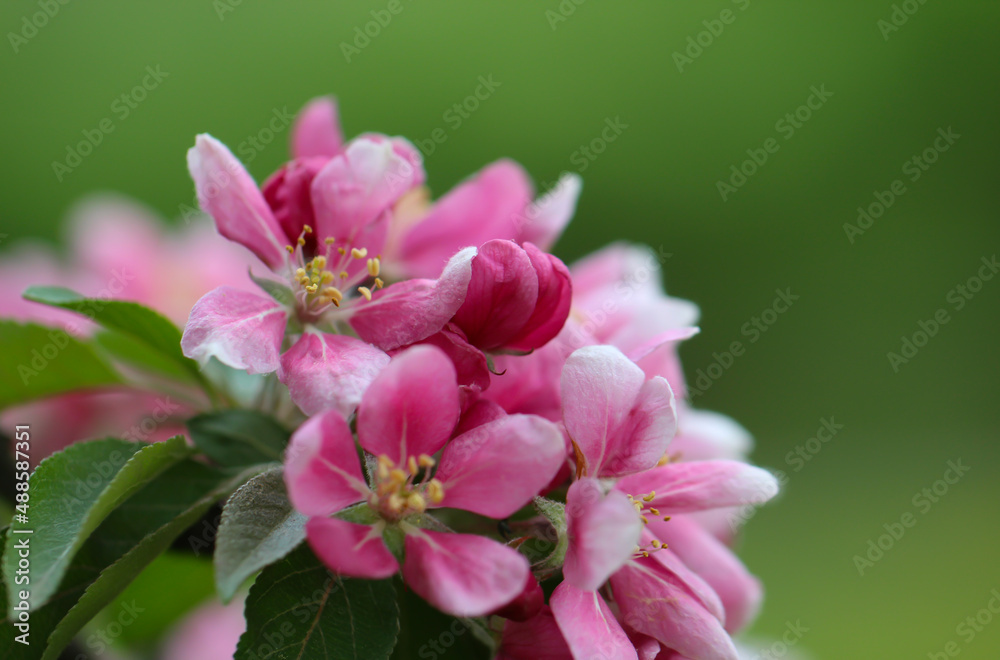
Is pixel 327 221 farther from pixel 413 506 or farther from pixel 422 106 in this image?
pixel 422 106

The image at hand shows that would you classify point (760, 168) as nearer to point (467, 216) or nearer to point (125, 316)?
point (467, 216)

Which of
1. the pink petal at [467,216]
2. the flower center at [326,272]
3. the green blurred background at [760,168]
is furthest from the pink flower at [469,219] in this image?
the green blurred background at [760,168]

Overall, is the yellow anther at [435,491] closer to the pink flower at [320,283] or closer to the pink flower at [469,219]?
the pink flower at [320,283]

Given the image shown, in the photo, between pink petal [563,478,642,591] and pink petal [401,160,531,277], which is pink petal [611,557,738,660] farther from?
pink petal [401,160,531,277]

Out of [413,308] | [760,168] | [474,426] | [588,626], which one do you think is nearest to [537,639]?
[588,626]

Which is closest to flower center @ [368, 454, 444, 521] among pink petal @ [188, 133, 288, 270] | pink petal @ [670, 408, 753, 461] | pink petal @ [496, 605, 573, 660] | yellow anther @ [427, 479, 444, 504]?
yellow anther @ [427, 479, 444, 504]

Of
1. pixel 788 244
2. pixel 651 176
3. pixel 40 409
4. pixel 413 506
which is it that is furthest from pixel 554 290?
pixel 788 244
